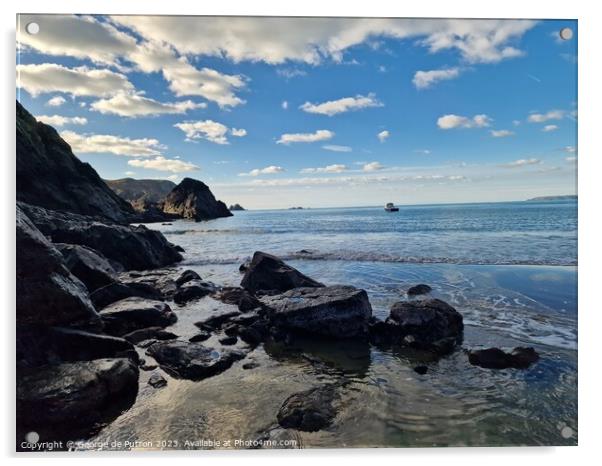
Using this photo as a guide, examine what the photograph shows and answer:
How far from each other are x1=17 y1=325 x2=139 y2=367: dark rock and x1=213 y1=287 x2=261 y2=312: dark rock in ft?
11.6

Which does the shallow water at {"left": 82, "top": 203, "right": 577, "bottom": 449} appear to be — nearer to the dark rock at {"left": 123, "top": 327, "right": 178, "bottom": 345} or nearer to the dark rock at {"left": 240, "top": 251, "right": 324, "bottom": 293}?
the dark rock at {"left": 123, "top": 327, "right": 178, "bottom": 345}

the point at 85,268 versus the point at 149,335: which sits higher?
the point at 85,268

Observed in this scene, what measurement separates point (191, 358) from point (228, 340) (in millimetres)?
1370

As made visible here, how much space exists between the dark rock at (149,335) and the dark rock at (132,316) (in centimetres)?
32

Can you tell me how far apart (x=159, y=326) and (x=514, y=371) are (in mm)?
7328

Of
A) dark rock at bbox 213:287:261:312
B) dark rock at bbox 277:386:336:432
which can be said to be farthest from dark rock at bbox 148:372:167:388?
dark rock at bbox 213:287:261:312

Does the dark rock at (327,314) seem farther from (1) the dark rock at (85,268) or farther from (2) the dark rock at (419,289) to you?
(1) the dark rock at (85,268)

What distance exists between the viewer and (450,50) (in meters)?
5.96

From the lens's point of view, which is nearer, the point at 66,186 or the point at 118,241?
the point at 118,241

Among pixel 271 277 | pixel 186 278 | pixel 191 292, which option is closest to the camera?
pixel 191 292

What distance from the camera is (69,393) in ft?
15.6

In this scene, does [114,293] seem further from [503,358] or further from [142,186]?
[142,186]

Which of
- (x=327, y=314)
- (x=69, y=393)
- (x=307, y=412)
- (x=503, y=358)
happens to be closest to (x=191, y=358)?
(x=69, y=393)

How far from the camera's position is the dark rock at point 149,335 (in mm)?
7466
